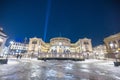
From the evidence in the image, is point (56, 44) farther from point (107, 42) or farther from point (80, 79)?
point (80, 79)

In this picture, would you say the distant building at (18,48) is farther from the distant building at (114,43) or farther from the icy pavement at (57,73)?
the icy pavement at (57,73)

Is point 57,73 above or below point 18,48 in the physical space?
below

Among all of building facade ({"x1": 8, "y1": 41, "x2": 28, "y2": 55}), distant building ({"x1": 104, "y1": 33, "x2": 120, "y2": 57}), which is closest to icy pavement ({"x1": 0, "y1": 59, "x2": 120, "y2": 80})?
distant building ({"x1": 104, "y1": 33, "x2": 120, "y2": 57})

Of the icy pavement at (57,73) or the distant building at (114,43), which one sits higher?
the distant building at (114,43)

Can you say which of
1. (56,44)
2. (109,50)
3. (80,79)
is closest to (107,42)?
(109,50)

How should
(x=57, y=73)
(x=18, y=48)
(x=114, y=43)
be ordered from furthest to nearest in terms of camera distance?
1. (x=18, y=48)
2. (x=114, y=43)
3. (x=57, y=73)

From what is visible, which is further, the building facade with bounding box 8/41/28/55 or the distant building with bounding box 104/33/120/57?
the building facade with bounding box 8/41/28/55

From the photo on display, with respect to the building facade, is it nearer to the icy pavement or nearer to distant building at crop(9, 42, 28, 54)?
distant building at crop(9, 42, 28, 54)

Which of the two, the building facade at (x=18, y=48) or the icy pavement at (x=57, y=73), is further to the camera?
the building facade at (x=18, y=48)

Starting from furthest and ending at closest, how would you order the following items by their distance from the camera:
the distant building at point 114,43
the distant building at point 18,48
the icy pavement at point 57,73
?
the distant building at point 18,48
the distant building at point 114,43
the icy pavement at point 57,73

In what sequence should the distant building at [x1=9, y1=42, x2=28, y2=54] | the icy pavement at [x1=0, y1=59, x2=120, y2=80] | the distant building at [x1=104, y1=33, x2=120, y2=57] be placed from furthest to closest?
1. the distant building at [x1=9, y1=42, x2=28, y2=54]
2. the distant building at [x1=104, y1=33, x2=120, y2=57]
3. the icy pavement at [x1=0, y1=59, x2=120, y2=80]

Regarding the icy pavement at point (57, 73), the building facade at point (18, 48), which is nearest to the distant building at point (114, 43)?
the icy pavement at point (57, 73)

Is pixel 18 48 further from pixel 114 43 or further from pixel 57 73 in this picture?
pixel 57 73

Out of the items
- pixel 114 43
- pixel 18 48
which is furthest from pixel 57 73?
pixel 18 48
